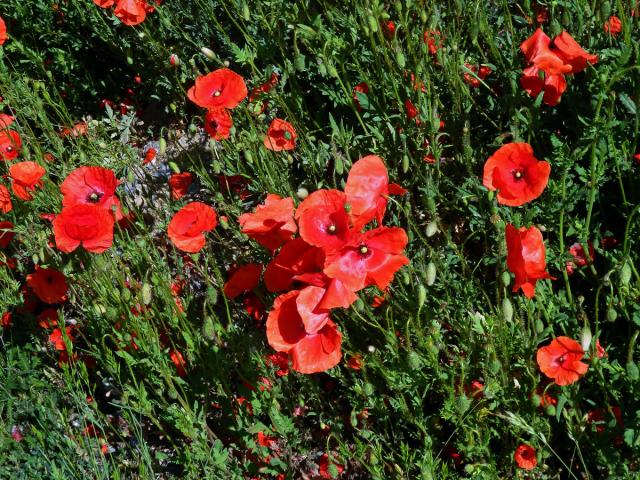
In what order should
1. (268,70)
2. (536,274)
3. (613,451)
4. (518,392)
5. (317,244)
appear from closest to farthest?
(317,244), (536,274), (613,451), (518,392), (268,70)

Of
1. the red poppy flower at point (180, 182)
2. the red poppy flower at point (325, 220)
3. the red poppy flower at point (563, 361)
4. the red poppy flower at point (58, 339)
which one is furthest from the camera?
the red poppy flower at point (180, 182)

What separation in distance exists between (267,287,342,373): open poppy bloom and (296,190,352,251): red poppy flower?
0.79 feet

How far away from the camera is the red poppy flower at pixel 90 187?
8.96 ft

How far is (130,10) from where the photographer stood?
3271 mm

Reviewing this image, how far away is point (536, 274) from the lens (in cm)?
208

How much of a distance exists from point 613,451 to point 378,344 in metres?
0.84

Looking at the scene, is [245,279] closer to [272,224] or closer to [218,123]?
[272,224]

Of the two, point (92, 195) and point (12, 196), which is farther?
point (12, 196)

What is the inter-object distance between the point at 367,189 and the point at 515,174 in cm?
58

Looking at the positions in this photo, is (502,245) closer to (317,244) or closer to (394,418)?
(317,244)

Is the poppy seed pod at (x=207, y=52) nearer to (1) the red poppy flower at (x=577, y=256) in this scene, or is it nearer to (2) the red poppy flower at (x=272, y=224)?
(2) the red poppy flower at (x=272, y=224)

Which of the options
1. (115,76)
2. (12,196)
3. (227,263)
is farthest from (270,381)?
(115,76)

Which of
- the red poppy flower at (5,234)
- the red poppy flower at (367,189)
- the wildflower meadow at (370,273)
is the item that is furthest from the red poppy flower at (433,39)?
the red poppy flower at (5,234)

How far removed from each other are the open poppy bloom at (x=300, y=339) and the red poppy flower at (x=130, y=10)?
6.34ft
